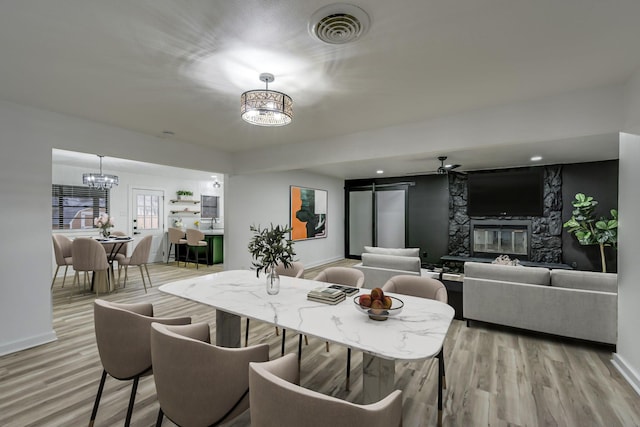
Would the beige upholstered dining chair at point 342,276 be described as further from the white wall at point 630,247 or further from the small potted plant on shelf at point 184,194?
the small potted plant on shelf at point 184,194

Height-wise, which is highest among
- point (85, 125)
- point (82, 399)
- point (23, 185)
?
point (85, 125)

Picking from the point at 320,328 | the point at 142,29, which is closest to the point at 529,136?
the point at 320,328

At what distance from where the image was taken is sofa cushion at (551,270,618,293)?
2832mm

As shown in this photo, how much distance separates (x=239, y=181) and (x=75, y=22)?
3748 millimetres

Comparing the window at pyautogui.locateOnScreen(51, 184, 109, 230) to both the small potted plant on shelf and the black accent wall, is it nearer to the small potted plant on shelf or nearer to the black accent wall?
the small potted plant on shelf

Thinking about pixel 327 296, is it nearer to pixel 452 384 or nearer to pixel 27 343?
pixel 452 384

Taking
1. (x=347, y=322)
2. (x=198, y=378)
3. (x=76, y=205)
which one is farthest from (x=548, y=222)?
(x=76, y=205)

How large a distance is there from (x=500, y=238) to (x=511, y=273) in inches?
152

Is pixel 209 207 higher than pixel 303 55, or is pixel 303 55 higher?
pixel 303 55

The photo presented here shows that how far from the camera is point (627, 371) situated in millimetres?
2346

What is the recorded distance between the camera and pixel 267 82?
2346mm

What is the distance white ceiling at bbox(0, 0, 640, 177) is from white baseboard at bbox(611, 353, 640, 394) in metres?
2.29

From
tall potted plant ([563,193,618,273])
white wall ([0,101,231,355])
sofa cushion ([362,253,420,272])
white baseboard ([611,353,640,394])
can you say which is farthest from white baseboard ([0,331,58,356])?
tall potted plant ([563,193,618,273])

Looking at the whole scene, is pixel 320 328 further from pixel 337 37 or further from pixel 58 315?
pixel 58 315
